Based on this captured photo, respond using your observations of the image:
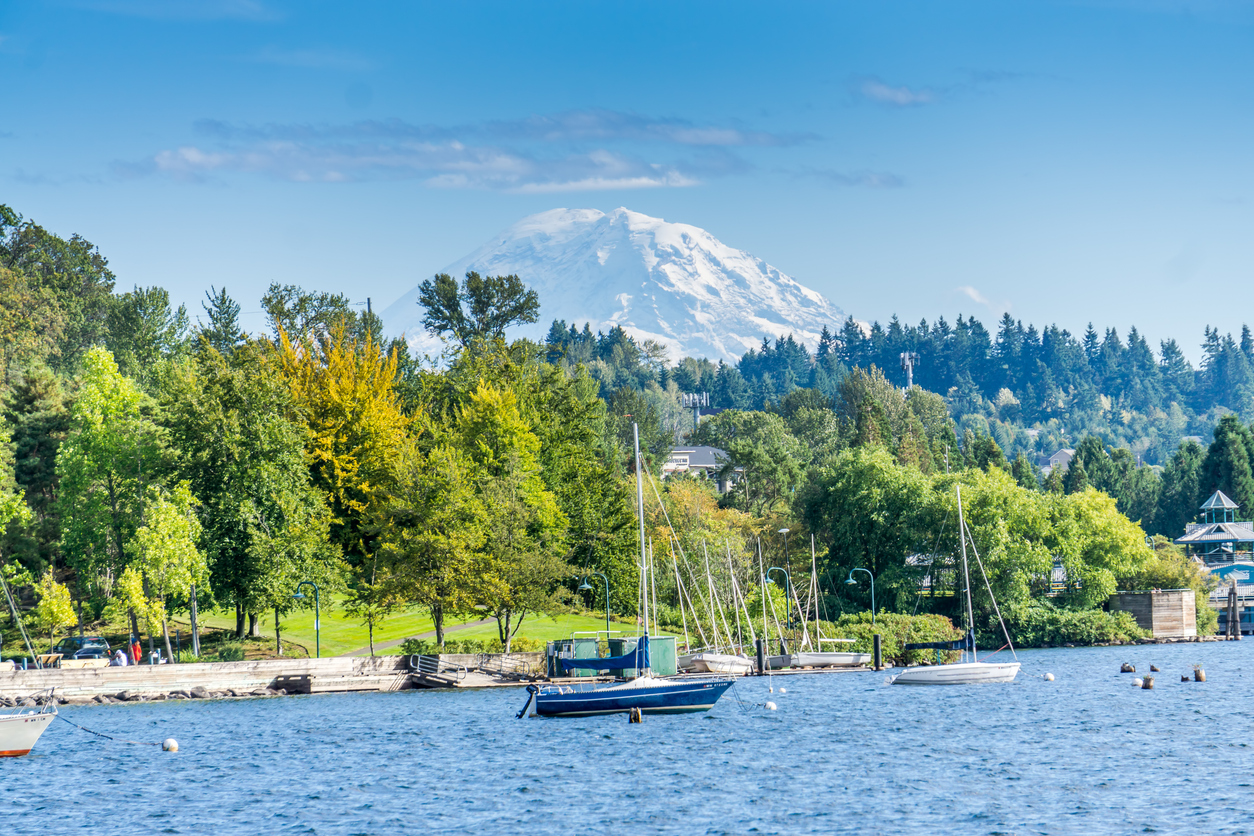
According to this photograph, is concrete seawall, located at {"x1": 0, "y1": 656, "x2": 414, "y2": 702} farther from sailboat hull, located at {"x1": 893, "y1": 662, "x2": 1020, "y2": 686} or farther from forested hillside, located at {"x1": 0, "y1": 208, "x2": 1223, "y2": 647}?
sailboat hull, located at {"x1": 893, "y1": 662, "x2": 1020, "y2": 686}

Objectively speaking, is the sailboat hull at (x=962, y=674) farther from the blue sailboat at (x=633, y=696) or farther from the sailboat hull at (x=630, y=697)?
the sailboat hull at (x=630, y=697)

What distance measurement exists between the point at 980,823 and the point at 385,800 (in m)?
17.8

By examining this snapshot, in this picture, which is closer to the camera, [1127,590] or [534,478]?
[534,478]

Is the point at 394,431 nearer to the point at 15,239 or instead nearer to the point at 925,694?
the point at 925,694

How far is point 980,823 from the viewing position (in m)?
33.2

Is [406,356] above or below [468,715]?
above

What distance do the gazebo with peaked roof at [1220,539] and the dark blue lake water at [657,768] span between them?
89.9 meters

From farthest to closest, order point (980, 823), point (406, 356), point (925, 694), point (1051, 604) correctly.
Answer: point (406, 356) → point (1051, 604) → point (925, 694) → point (980, 823)

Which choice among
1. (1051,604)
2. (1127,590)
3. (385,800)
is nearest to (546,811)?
(385,800)

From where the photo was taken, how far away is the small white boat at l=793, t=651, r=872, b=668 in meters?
86.9

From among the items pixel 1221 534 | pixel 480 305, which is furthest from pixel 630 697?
pixel 1221 534

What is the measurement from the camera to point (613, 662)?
Result: 2630 inches

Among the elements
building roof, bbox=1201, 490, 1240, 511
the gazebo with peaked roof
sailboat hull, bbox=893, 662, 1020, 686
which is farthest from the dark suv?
building roof, bbox=1201, 490, 1240, 511

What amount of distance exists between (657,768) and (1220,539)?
127532 millimetres
